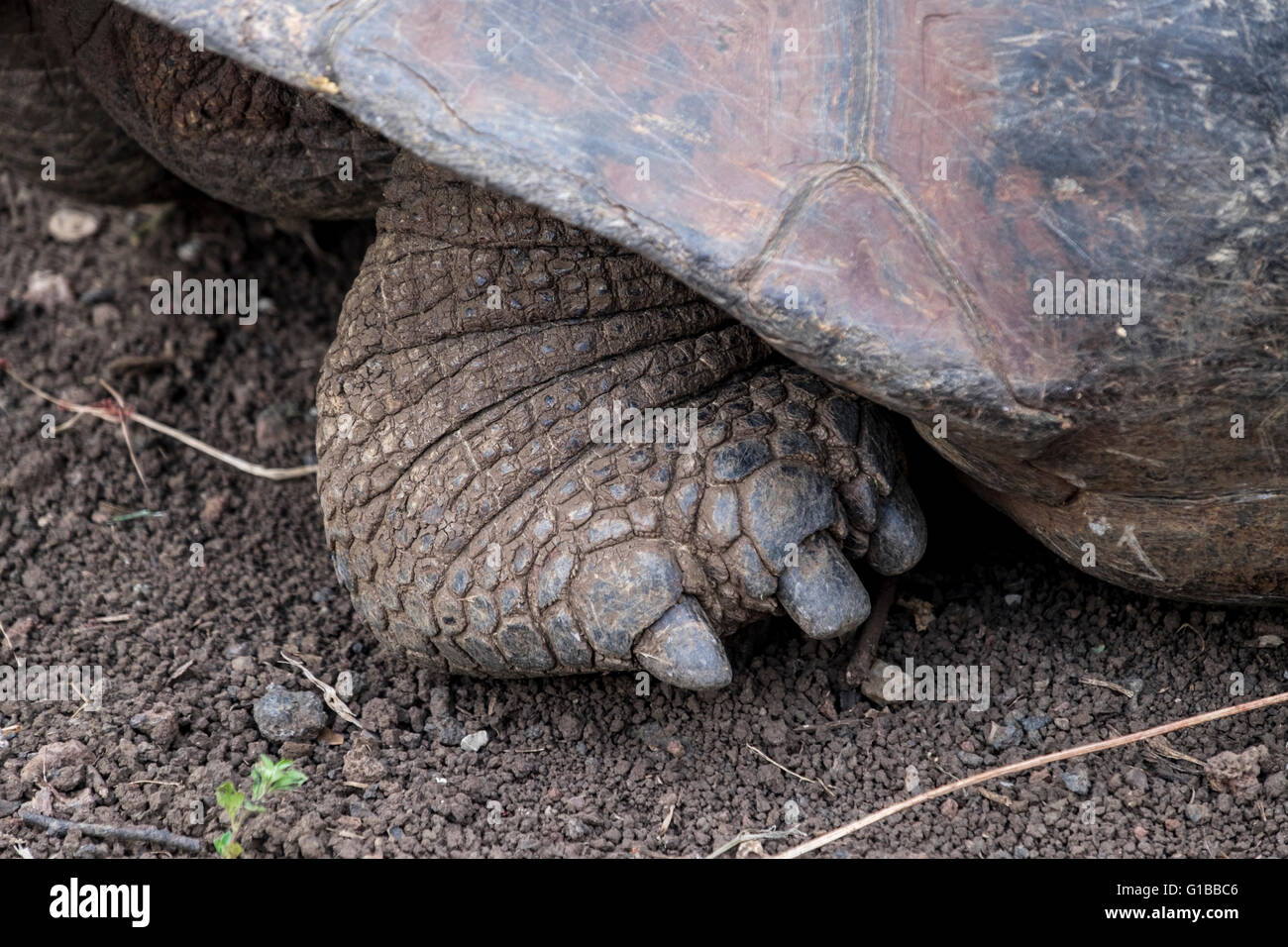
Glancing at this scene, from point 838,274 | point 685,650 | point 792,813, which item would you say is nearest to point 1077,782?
point 792,813

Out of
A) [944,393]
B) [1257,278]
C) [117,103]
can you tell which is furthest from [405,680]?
[1257,278]

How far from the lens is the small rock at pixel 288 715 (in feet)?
6.27

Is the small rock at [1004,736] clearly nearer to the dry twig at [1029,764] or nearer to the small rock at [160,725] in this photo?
the dry twig at [1029,764]

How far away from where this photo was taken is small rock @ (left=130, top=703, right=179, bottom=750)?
1883 mm

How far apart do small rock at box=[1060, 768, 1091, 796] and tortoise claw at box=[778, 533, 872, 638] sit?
1.31 ft

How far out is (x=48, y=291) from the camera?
9.75 ft

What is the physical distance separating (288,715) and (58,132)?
54.9 inches

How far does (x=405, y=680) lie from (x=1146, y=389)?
1.19 m

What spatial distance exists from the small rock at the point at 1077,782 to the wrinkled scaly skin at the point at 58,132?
7.14ft

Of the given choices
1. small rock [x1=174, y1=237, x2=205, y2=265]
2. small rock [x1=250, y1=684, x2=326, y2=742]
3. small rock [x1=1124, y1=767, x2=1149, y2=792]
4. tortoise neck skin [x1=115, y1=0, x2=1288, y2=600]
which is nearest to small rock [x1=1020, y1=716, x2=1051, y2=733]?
small rock [x1=1124, y1=767, x2=1149, y2=792]

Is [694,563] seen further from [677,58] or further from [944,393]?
[677,58]

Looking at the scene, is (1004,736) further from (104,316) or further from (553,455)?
(104,316)

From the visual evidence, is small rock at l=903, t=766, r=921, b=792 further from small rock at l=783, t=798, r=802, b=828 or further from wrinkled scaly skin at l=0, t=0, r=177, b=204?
wrinkled scaly skin at l=0, t=0, r=177, b=204

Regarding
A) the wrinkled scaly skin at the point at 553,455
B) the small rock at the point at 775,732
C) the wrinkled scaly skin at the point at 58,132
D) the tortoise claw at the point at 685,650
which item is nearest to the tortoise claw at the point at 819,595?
the wrinkled scaly skin at the point at 553,455
